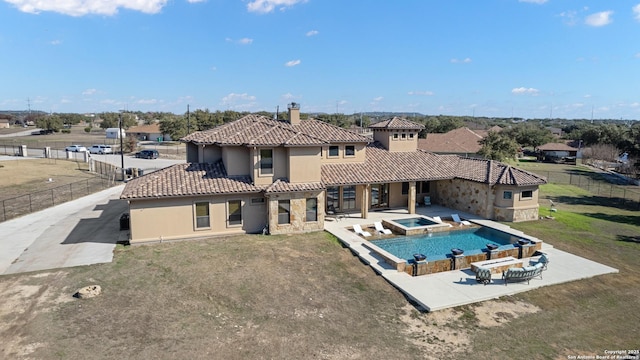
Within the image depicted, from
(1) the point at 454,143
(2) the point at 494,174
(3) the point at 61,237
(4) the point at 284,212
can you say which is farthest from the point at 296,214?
(1) the point at 454,143

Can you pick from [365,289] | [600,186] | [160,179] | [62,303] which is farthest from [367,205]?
[600,186]

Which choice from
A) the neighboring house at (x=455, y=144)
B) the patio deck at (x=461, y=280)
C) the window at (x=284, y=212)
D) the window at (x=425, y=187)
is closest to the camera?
the patio deck at (x=461, y=280)

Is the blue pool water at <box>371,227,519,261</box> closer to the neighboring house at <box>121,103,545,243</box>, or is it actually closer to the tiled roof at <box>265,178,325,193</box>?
the neighboring house at <box>121,103,545,243</box>

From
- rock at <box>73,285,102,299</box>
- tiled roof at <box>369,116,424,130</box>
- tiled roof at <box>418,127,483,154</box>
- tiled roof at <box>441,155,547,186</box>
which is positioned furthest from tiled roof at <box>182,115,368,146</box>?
tiled roof at <box>418,127,483,154</box>

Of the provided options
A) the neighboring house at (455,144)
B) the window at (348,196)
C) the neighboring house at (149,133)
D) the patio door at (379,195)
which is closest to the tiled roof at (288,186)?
the window at (348,196)

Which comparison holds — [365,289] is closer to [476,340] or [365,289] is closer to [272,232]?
[476,340]

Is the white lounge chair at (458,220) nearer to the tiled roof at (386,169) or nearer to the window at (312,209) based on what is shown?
the tiled roof at (386,169)
